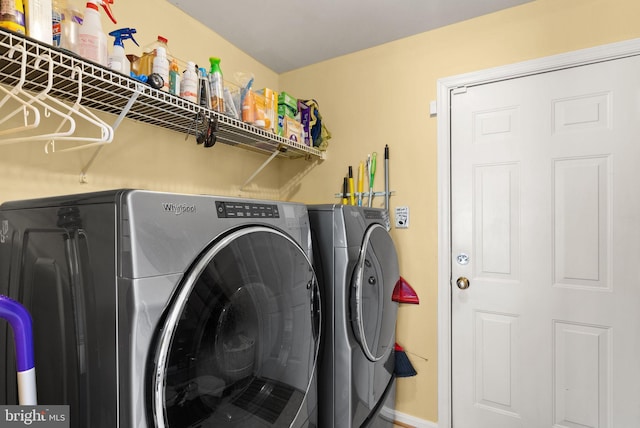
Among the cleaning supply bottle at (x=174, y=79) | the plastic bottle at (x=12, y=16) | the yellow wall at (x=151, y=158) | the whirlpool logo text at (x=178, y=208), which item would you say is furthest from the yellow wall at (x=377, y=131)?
the whirlpool logo text at (x=178, y=208)

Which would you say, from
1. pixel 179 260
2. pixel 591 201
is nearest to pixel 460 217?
pixel 591 201

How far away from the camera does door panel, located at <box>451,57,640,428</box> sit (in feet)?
5.25

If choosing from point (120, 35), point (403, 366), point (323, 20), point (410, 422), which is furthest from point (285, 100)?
point (410, 422)

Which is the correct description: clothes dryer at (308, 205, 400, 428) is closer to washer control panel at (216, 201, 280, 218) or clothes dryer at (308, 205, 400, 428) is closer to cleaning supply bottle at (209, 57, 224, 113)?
washer control panel at (216, 201, 280, 218)

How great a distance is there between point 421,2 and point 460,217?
1.22m

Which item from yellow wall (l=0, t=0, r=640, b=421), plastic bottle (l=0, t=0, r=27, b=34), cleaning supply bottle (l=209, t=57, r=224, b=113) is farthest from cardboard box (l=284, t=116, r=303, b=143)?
plastic bottle (l=0, t=0, r=27, b=34)

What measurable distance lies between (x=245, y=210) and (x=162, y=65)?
2.54 ft

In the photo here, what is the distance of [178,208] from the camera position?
0.78 meters

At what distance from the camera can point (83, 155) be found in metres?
1.38

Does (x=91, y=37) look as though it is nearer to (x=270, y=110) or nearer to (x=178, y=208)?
(x=178, y=208)

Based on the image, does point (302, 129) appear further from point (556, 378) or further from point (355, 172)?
point (556, 378)

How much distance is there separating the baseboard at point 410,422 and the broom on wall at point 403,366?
0.30m

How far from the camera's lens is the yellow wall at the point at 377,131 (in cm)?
155

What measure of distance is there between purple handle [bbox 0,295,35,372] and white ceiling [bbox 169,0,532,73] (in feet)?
5.45
